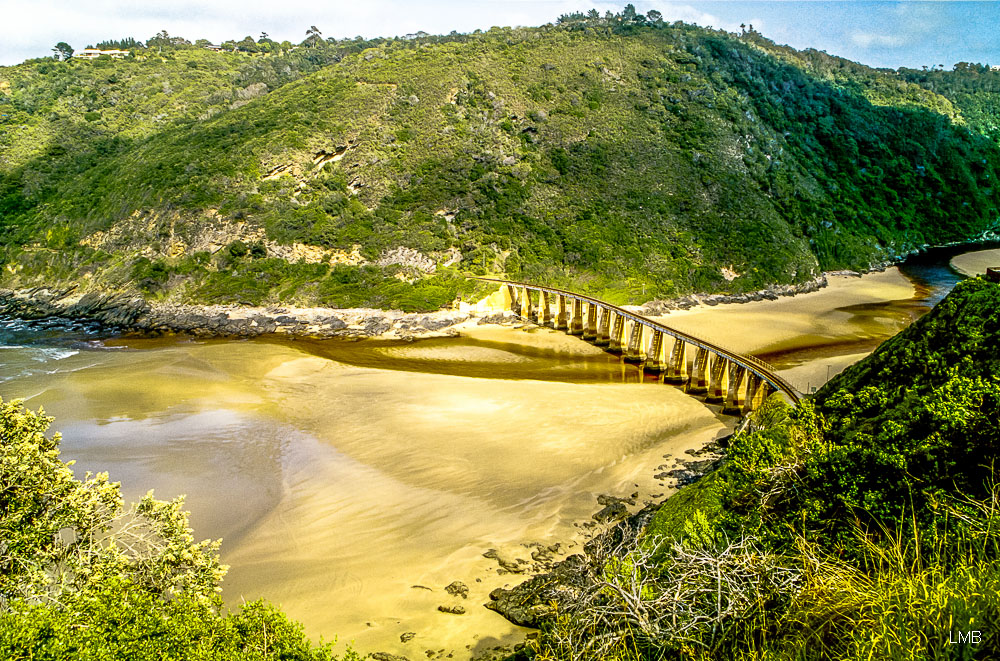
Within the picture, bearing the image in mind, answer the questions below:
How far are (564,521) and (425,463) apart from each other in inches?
238

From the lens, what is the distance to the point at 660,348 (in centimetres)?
3297

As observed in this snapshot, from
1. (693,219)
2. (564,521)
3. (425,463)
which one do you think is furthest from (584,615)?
(693,219)

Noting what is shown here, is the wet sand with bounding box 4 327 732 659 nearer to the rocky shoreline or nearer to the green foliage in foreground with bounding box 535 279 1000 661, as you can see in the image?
the green foliage in foreground with bounding box 535 279 1000 661

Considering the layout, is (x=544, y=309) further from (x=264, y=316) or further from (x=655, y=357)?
(x=264, y=316)

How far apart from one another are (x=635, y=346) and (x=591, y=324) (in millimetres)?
5384

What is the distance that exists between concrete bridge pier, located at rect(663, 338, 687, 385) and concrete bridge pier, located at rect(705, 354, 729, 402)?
2457 mm

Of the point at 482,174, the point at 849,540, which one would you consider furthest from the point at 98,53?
the point at 849,540

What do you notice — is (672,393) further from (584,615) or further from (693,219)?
(693,219)

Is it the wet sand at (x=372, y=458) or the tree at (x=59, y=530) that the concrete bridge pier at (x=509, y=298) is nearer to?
the wet sand at (x=372, y=458)

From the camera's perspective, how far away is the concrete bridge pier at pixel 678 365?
30.8 metres

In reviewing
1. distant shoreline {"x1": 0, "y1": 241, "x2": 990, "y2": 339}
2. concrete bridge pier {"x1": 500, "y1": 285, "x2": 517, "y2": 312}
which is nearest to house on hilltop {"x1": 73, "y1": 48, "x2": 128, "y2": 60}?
distant shoreline {"x1": 0, "y1": 241, "x2": 990, "y2": 339}

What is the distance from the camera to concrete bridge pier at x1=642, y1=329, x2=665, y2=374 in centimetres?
3255

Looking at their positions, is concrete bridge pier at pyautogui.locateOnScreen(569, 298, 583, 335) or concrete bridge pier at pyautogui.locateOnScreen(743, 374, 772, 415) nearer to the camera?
concrete bridge pier at pyautogui.locateOnScreen(743, 374, 772, 415)

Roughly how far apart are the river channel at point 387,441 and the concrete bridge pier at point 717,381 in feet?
5.28
